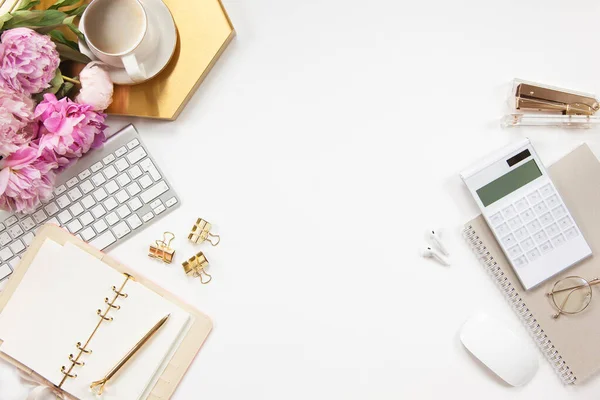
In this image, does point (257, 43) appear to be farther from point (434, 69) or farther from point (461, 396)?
point (461, 396)

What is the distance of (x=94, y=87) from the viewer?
765 millimetres

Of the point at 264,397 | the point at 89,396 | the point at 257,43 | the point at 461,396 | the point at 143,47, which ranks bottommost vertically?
the point at 89,396

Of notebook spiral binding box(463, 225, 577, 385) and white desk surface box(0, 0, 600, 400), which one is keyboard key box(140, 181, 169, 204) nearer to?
white desk surface box(0, 0, 600, 400)

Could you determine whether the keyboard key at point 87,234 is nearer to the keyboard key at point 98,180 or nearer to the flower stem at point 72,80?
the keyboard key at point 98,180

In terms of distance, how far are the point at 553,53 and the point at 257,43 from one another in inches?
16.7

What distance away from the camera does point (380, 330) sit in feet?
2.72

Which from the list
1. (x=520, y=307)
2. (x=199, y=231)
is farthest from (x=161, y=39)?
(x=520, y=307)

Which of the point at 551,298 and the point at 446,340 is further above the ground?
the point at 551,298

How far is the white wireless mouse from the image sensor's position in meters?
0.80

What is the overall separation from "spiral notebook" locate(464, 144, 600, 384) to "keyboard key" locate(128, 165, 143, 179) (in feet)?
1.53

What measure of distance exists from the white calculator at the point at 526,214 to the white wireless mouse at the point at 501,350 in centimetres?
8

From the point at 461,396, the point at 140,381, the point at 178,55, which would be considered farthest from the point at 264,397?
the point at 178,55

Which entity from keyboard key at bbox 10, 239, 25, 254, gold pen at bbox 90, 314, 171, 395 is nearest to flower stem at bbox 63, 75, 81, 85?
keyboard key at bbox 10, 239, 25, 254

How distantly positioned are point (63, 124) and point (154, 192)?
152 millimetres
